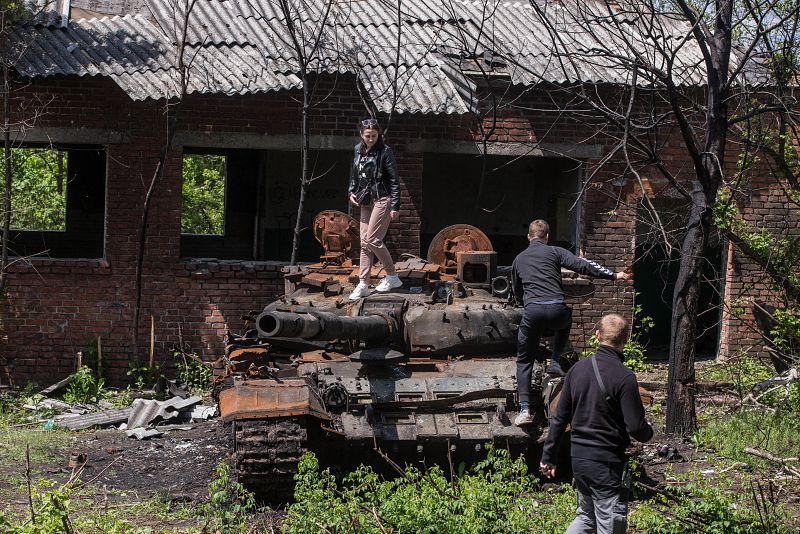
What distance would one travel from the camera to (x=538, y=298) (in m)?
8.92

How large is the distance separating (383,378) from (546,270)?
167 cm

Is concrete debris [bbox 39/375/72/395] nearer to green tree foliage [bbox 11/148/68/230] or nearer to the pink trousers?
the pink trousers

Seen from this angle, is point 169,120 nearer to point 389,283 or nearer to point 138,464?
point 389,283

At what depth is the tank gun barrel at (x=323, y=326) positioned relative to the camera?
774 cm

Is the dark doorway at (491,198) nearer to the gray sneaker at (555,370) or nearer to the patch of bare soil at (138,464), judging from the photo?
the patch of bare soil at (138,464)

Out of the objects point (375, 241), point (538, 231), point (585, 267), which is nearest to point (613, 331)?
point (585, 267)

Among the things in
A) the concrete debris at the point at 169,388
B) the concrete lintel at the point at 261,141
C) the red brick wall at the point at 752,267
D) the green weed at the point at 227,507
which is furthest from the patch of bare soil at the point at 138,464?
the red brick wall at the point at 752,267

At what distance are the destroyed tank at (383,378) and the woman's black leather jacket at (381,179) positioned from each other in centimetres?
82

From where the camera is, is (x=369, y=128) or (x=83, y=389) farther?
(x=83, y=389)

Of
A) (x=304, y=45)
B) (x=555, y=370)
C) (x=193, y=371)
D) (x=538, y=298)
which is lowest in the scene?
(x=193, y=371)

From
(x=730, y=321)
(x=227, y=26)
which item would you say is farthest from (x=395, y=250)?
(x=730, y=321)

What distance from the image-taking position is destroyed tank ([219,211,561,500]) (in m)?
8.07

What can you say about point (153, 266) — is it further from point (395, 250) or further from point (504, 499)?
point (504, 499)

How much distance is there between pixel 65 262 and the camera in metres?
13.5
